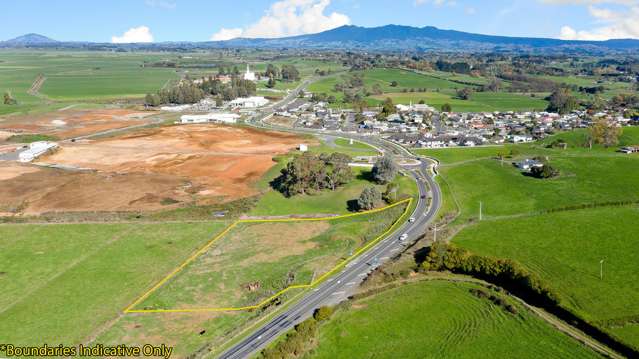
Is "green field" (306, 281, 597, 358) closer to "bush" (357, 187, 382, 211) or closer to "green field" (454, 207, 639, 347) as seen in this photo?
"green field" (454, 207, 639, 347)

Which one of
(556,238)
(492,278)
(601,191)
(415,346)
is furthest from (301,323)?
(601,191)

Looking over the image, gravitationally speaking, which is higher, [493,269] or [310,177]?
[310,177]

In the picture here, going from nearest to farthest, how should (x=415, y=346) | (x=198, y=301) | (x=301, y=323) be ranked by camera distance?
1. (x=415, y=346)
2. (x=301, y=323)
3. (x=198, y=301)

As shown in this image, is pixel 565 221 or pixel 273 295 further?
pixel 565 221

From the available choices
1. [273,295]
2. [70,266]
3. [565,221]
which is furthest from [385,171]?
[70,266]

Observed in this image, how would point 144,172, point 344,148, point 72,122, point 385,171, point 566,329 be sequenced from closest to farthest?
point 566,329 → point 385,171 → point 144,172 → point 344,148 → point 72,122

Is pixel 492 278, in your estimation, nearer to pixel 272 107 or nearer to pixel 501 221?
pixel 501 221

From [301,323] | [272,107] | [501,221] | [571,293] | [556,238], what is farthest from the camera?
[272,107]

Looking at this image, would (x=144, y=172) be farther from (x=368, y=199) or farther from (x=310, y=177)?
(x=368, y=199)
